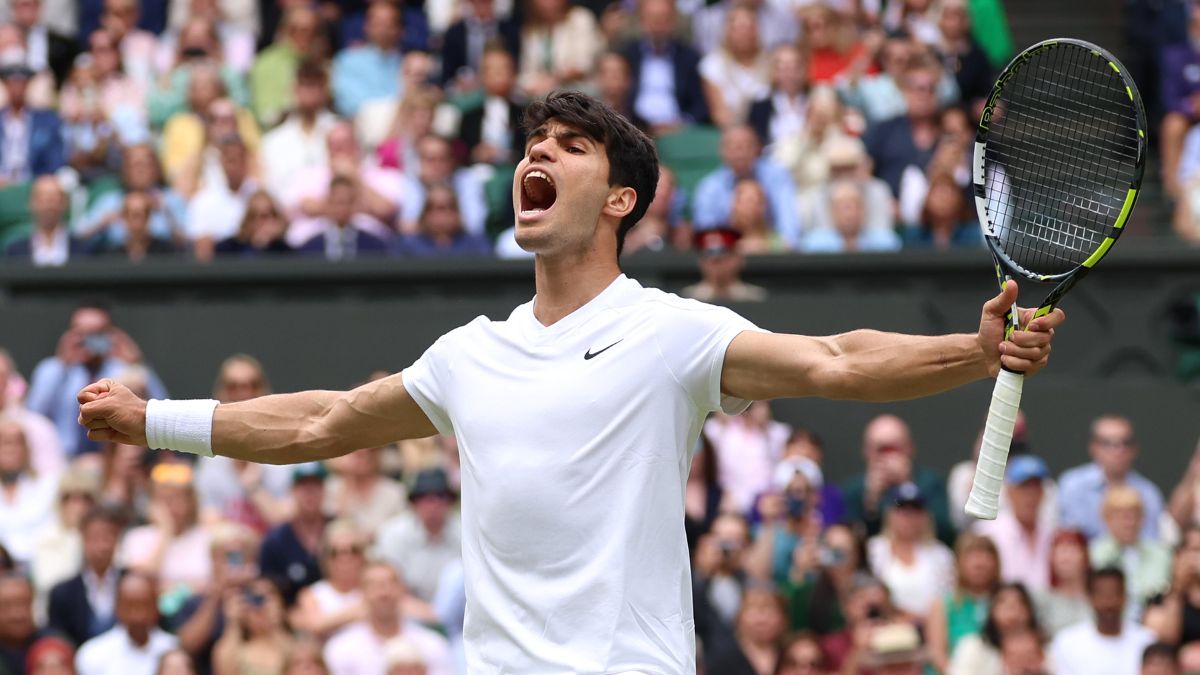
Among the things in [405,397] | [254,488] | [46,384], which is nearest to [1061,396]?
[254,488]

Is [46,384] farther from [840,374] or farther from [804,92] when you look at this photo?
[840,374]

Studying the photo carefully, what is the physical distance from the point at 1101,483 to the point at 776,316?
195 centimetres

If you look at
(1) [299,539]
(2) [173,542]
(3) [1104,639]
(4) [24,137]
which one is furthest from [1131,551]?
(4) [24,137]

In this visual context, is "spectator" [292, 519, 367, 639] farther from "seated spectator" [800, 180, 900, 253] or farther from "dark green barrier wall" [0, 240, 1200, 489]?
"seated spectator" [800, 180, 900, 253]

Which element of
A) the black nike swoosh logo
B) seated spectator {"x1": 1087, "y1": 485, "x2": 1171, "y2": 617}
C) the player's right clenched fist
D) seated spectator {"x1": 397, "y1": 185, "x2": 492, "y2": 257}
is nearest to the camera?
the black nike swoosh logo

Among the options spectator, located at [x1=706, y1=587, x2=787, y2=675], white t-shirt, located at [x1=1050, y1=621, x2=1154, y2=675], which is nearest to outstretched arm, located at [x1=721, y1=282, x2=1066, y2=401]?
spectator, located at [x1=706, y1=587, x2=787, y2=675]

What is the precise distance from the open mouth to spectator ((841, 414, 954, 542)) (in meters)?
5.51

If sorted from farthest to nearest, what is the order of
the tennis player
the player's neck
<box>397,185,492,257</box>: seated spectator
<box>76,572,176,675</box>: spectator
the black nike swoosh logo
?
<box>397,185,492,257</box>: seated spectator, <box>76,572,176,675</box>: spectator, the player's neck, the black nike swoosh logo, the tennis player

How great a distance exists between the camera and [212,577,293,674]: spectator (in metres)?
9.34

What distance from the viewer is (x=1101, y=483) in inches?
408

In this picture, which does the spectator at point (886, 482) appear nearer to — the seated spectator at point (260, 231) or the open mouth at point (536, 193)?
the seated spectator at point (260, 231)

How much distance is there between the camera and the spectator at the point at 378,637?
9.41m

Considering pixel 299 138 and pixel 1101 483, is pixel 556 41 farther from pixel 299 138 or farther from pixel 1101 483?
pixel 1101 483

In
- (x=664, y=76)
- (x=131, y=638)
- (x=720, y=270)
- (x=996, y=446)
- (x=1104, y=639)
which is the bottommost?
(x=131, y=638)
